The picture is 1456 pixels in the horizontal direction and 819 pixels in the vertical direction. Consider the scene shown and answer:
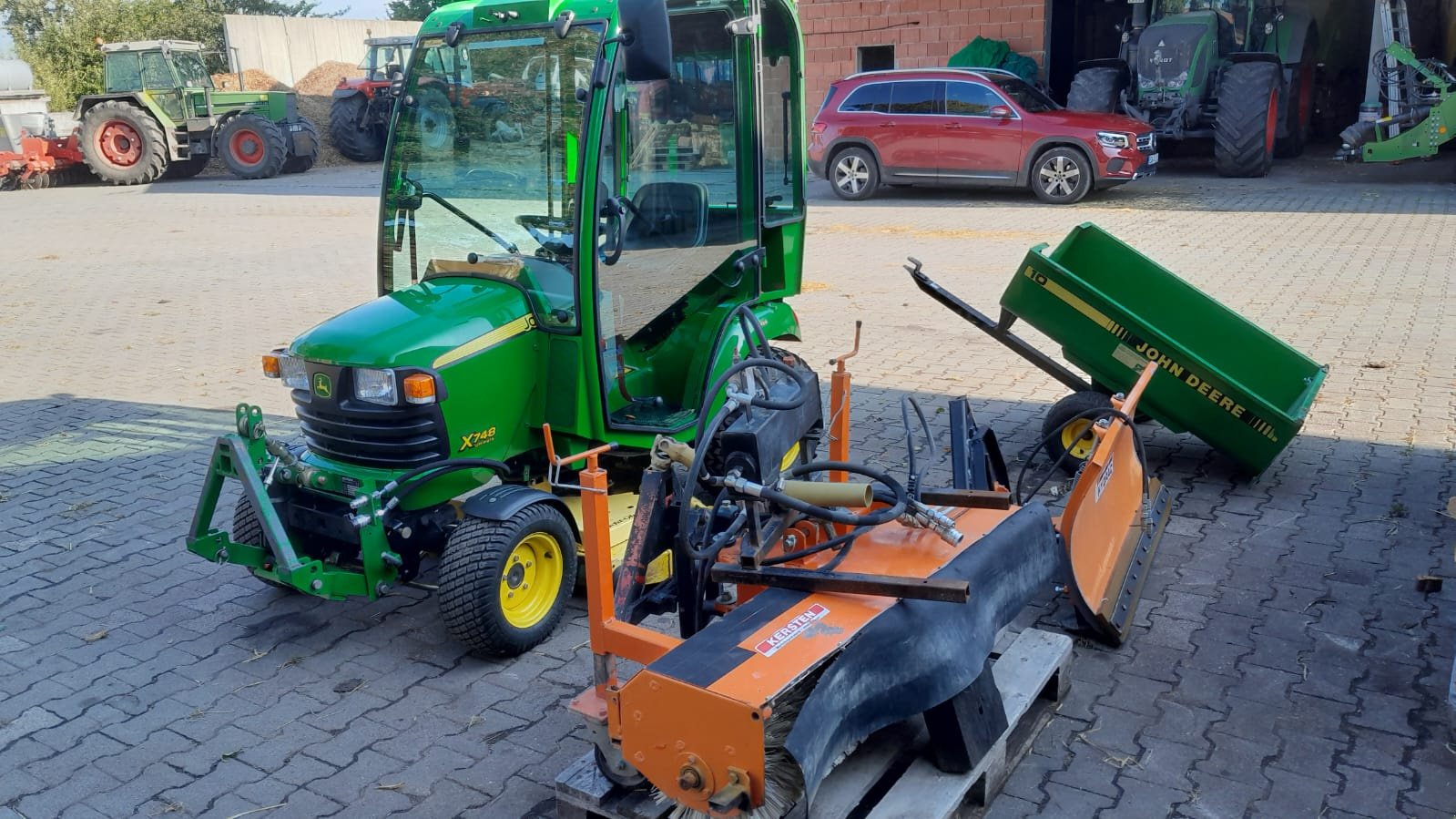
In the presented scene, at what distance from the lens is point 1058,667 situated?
3939 millimetres

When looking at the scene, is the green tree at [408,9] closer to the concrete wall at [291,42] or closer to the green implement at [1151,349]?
the concrete wall at [291,42]

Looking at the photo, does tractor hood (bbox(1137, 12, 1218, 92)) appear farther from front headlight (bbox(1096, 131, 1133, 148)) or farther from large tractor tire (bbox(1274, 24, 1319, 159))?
front headlight (bbox(1096, 131, 1133, 148))

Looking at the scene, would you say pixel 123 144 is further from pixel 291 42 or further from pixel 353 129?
pixel 291 42

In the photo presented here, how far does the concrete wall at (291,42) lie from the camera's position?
111 ft

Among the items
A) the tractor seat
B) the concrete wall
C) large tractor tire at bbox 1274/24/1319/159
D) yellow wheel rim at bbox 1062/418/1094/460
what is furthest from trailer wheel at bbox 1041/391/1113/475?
the concrete wall

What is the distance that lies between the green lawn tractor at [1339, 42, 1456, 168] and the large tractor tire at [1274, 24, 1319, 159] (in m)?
2.37

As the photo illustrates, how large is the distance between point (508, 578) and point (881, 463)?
2.53 meters

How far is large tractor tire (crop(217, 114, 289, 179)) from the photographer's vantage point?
22.8 metres

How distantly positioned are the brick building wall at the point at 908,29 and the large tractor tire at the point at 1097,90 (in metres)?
2.06

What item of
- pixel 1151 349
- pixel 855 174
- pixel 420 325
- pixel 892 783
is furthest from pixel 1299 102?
pixel 892 783

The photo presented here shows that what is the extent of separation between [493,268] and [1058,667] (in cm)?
270

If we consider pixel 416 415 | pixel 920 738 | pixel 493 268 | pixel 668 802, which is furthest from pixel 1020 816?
pixel 493 268

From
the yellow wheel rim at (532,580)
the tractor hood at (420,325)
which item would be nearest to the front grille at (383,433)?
the tractor hood at (420,325)

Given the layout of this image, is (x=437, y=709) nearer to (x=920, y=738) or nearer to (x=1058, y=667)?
(x=920, y=738)
